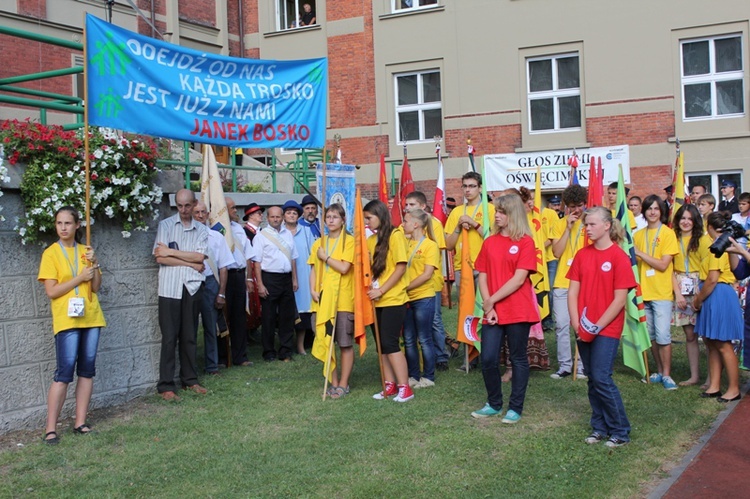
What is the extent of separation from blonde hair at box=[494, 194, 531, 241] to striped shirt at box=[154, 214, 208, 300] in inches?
129

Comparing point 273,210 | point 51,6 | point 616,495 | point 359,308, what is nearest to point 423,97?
point 51,6

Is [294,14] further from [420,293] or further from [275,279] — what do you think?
[420,293]

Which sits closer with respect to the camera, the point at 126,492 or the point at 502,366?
the point at 126,492

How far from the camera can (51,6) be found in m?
18.1

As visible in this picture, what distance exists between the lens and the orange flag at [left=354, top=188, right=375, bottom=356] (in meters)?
7.70

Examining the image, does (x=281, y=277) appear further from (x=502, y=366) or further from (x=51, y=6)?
(x=51, y=6)

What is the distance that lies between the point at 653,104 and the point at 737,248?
43.2 ft

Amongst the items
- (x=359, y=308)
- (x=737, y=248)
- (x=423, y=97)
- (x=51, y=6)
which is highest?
(x=51, y=6)

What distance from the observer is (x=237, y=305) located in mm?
9797

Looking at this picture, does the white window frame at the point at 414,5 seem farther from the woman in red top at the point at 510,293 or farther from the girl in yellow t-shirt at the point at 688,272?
the woman in red top at the point at 510,293

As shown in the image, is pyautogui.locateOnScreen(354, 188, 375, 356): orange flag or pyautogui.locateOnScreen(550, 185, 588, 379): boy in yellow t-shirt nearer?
pyautogui.locateOnScreen(354, 188, 375, 356): orange flag

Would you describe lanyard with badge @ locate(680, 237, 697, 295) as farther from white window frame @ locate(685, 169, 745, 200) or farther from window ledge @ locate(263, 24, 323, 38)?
window ledge @ locate(263, 24, 323, 38)

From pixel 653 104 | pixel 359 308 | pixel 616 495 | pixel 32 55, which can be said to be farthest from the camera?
pixel 653 104

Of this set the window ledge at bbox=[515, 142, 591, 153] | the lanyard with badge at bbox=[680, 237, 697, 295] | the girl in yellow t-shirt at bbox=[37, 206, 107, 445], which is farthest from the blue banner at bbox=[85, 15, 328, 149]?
the window ledge at bbox=[515, 142, 591, 153]
